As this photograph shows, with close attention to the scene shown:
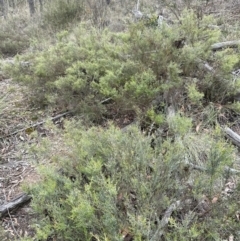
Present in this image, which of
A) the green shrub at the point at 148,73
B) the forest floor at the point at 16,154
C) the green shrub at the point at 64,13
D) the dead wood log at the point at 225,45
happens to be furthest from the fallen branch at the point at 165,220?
the green shrub at the point at 64,13

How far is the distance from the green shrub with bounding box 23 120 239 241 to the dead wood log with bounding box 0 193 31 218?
0.38 meters

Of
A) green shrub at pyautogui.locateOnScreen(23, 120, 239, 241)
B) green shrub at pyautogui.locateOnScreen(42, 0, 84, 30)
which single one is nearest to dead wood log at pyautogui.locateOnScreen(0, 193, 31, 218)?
green shrub at pyautogui.locateOnScreen(23, 120, 239, 241)

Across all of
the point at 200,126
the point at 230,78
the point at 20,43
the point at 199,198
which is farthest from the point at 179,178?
the point at 20,43

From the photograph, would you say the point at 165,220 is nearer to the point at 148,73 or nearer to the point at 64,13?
the point at 148,73

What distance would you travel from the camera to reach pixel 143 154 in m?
2.22

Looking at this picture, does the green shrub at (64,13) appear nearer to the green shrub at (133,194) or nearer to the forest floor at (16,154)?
the forest floor at (16,154)

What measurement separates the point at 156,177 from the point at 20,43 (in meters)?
6.75

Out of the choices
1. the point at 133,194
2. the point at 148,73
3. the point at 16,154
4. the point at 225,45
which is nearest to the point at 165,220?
the point at 133,194

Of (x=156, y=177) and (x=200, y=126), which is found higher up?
(x=156, y=177)

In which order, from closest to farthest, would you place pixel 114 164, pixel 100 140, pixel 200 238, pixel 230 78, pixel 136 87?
pixel 200 238
pixel 114 164
pixel 100 140
pixel 136 87
pixel 230 78

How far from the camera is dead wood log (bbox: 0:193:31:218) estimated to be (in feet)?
8.57

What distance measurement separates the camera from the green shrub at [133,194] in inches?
75.2

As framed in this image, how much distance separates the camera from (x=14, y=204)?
8.67 ft

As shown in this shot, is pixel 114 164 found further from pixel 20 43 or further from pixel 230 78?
pixel 20 43
